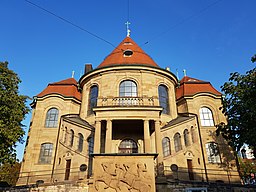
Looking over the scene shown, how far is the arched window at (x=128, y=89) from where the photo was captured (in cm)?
2091

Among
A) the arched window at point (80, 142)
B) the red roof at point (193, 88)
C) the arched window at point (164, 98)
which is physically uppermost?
the red roof at point (193, 88)

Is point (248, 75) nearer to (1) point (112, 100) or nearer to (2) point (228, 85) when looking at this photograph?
(2) point (228, 85)

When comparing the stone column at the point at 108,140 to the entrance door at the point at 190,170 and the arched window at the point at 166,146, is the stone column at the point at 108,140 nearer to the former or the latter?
the arched window at the point at 166,146

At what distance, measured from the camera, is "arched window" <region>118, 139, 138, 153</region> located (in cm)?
1900

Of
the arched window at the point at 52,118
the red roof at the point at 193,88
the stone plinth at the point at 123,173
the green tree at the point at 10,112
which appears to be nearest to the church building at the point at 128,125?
the arched window at the point at 52,118

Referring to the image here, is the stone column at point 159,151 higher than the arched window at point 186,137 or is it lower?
lower

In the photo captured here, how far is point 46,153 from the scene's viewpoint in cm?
2131

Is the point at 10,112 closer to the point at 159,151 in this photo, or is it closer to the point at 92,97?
the point at 92,97

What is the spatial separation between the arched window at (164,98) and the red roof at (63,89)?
29.5 ft

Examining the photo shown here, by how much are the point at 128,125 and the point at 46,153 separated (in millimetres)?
8596

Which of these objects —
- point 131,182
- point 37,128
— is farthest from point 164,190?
point 37,128

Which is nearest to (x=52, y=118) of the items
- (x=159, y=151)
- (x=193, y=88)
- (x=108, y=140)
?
(x=108, y=140)

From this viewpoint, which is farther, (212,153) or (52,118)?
(52,118)

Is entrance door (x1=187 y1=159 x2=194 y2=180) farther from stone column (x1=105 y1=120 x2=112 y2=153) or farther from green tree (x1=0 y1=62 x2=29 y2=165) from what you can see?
green tree (x1=0 y1=62 x2=29 y2=165)
